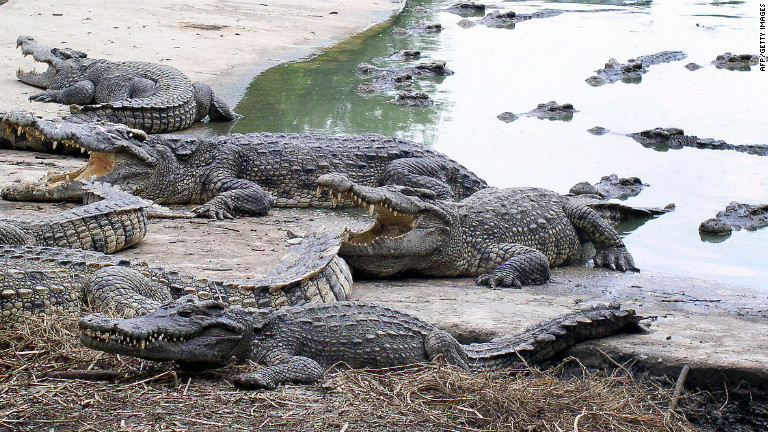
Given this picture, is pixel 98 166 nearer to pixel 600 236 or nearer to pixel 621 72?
pixel 600 236

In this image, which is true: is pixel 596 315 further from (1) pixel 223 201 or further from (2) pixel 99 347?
(1) pixel 223 201

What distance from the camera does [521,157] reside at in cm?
998

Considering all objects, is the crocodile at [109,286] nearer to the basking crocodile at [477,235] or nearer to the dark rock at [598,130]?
the basking crocodile at [477,235]

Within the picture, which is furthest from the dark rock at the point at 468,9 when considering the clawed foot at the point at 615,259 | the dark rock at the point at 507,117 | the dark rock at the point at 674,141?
the clawed foot at the point at 615,259

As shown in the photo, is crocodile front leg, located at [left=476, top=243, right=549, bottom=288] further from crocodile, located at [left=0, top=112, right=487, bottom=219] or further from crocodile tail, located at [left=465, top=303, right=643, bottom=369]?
crocodile, located at [left=0, top=112, right=487, bottom=219]

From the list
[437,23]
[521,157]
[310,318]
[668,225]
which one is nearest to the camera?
[310,318]

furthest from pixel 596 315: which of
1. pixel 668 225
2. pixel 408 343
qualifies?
pixel 668 225

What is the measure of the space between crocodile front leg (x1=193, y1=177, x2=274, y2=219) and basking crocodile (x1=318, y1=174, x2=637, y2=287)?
66.3 inches


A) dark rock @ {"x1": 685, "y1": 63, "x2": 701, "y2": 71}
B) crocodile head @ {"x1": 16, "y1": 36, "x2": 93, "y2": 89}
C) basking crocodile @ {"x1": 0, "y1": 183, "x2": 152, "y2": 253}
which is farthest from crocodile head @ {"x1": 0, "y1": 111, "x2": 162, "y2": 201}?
dark rock @ {"x1": 685, "y1": 63, "x2": 701, "y2": 71}

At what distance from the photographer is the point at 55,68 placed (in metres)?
11.6

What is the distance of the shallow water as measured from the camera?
26.6ft

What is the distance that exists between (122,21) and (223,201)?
9.61 m

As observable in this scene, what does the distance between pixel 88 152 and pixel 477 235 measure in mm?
3374

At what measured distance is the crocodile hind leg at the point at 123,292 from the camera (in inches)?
170
